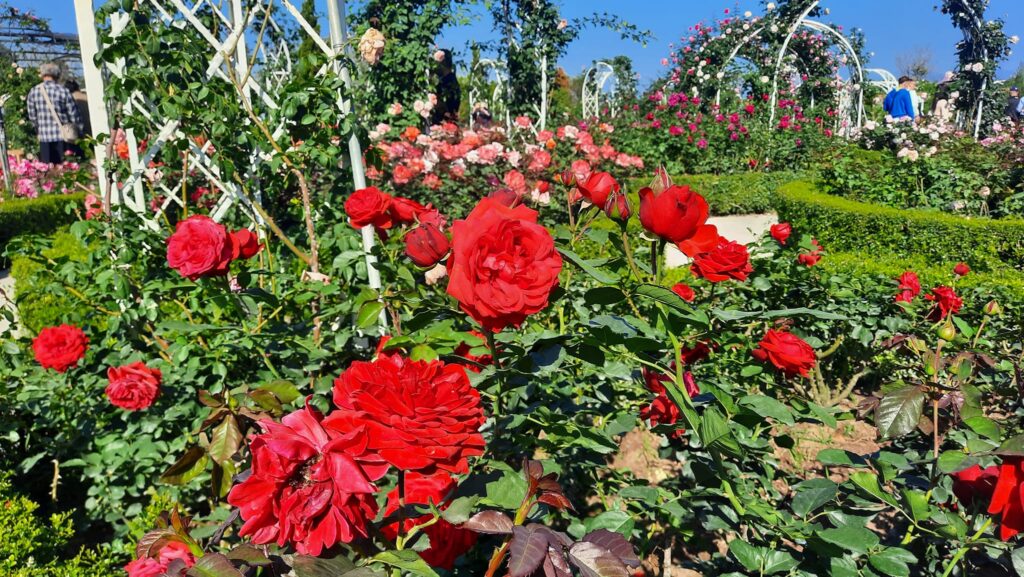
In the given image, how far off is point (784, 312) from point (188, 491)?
197 centimetres

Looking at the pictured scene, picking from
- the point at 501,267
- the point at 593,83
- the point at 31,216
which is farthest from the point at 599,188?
the point at 593,83

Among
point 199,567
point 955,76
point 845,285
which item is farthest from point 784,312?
point 955,76

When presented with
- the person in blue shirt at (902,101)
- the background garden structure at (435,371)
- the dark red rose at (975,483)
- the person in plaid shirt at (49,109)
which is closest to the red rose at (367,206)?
the background garden structure at (435,371)

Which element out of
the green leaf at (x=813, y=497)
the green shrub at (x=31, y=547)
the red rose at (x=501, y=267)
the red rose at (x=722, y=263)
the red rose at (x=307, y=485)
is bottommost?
the green shrub at (x=31, y=547)

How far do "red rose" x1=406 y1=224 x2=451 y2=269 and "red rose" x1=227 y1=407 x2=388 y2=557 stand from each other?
30 cm

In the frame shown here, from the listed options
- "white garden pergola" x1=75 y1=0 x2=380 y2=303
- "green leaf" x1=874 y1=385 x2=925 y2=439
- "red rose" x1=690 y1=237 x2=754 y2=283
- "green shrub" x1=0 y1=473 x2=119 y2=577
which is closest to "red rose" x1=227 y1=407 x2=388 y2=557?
"red rose" x1=690 y1=237 x2=754 y2=283

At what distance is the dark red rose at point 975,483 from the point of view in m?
0.99

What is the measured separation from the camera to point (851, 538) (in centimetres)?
93

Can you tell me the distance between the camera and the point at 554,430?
1.11m

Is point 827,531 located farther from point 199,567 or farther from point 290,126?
point 290,126

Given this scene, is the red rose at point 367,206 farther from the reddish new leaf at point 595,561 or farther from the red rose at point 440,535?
the reddish new leaf at point 595,561

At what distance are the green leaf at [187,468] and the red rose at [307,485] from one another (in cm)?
36

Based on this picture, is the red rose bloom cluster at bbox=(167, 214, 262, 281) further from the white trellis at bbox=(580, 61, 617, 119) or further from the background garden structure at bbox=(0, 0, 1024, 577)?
the white trellis at bbox=(580, 61, 617, 119)

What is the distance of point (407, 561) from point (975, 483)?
89 cm
